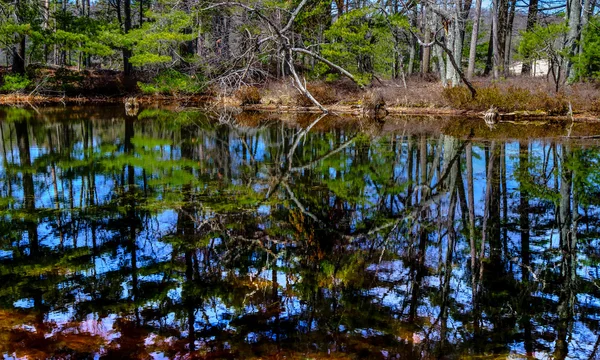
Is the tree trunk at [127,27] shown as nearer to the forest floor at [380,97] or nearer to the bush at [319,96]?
the forest floor at [380,97]

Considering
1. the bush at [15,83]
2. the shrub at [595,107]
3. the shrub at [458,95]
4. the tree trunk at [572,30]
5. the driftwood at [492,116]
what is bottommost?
the driftwood at [492,116]

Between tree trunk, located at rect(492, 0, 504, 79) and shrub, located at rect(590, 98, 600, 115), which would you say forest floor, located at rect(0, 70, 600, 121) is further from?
tree trunk, located at rect(492, 0, 504, 79)

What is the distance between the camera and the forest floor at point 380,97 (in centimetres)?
1878

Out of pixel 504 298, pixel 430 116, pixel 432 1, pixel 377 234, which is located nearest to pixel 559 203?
pixel 377 234

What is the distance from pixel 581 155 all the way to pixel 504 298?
7833mm

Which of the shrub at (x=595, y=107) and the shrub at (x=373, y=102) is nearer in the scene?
the shrub at (x=595, y=107)

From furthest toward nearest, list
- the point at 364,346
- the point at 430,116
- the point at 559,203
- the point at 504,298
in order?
the point at 430,116 < the point at 559,203 < the point at 504,298 < the point at 364,346

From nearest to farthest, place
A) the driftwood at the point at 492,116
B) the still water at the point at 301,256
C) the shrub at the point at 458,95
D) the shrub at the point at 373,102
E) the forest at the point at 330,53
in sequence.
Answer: the still water at the point at 301,256 < the driftwood at the point at 492,116 < the forest at the point at 330,53 < the shrub at the point at 458,95 < the shrub at the point at 373,102

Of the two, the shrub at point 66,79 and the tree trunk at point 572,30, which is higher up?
the tree trunk at point 572,30

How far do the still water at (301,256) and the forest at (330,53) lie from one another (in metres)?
9.48

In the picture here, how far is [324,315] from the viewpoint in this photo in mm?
3885

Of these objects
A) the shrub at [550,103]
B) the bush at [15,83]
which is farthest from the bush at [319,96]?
the bush at [15,83]

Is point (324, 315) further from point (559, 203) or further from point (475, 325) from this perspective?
point (559, 203)

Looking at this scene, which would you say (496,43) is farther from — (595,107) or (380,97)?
(595,107)
